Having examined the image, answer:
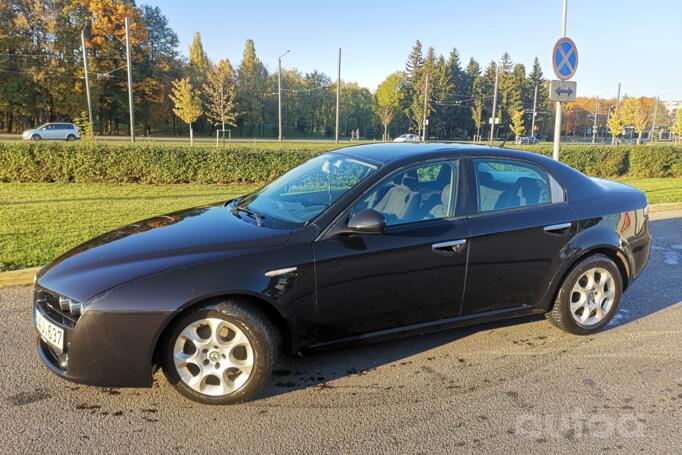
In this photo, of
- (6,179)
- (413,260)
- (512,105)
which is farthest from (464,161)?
(512,105)

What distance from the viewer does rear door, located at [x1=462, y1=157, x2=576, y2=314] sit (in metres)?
3.70

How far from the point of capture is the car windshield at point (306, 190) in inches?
138

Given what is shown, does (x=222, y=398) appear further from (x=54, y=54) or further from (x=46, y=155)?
(x=54, y=54)

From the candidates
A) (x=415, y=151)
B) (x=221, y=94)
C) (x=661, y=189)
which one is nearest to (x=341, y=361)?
(x=415, y=151)

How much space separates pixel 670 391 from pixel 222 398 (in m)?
2.95

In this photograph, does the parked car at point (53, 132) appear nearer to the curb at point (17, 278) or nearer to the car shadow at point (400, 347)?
the curb at point (17, 278)

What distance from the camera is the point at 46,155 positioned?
41.6ft

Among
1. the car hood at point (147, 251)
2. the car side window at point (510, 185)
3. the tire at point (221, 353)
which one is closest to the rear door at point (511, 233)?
the car side window at point (510, 185)

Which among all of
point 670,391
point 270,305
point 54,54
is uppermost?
point 54,54

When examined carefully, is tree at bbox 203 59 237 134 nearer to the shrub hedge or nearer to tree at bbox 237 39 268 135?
tree at bbox 237 39 268 135

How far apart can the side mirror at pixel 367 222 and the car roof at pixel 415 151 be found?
601 mm

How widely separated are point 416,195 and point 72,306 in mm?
2339

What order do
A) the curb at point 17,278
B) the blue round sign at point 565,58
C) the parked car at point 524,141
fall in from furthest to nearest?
1. the parked car at point 524,141
2. the blue round sign at point 565,58
3. the curb at point 17,278

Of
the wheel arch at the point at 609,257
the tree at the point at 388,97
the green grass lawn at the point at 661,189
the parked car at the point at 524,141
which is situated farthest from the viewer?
the tree at the point at 388,97
